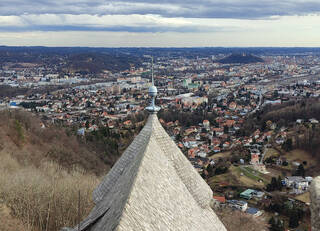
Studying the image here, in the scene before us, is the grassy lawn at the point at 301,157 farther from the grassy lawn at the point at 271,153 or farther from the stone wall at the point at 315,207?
the stone wall at the point at 315,207

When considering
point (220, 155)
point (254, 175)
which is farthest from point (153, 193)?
point (220, 155)

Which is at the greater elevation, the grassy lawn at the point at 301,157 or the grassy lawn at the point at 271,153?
the grassy lawn at the point at 301,157

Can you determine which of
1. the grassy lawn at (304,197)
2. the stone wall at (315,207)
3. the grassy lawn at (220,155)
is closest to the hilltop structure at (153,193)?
the stone wall at (315,207)

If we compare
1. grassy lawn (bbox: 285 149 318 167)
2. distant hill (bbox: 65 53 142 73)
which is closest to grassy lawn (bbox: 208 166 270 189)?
grassy lawn (bbox: 285 149 318 167)

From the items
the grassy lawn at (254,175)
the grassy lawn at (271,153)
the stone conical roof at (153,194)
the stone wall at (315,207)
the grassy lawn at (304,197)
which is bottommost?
the grassy lawn at (271,153)

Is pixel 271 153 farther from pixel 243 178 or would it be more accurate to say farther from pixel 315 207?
pixel 315 207

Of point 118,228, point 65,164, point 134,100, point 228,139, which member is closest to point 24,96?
point 134,100

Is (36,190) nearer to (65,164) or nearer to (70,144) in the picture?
(65,164)

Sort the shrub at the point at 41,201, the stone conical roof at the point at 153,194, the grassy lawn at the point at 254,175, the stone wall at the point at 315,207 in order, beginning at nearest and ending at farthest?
1. the stone conical roof at the point at 153,194
2. the stone wall at the point at 315,207
3. the shrub at the point at 41,201
4. the grassy lawn at the point at 254,175

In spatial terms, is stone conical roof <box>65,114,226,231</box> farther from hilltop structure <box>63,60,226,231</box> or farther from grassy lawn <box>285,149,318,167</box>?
grassy lawn <box>285,149,318,167</box>
